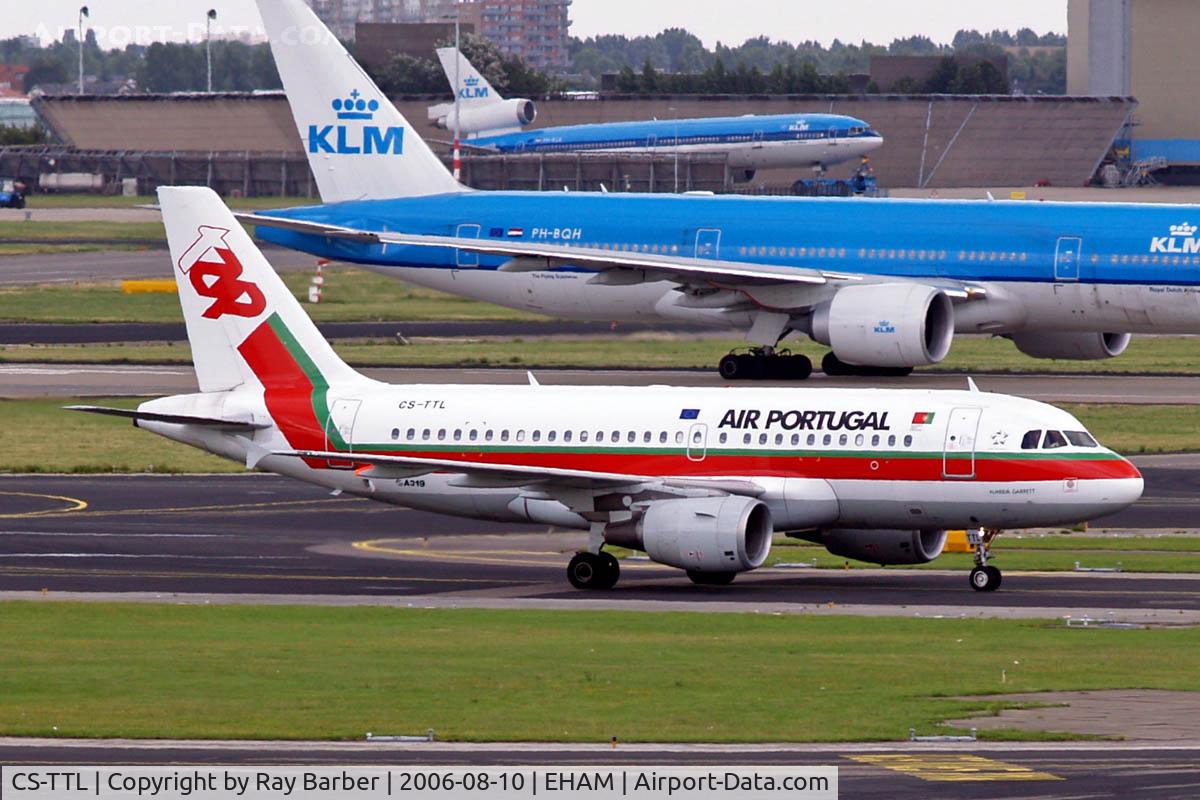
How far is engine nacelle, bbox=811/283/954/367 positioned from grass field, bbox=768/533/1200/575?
56.3 feet

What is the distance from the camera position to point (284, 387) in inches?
1650

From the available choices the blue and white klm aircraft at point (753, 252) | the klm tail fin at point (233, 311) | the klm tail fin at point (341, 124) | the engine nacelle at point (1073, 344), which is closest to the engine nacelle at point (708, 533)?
the klm tail fin at point (233, 311)

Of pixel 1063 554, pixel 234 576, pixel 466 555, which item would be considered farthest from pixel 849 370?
pixel 234 576

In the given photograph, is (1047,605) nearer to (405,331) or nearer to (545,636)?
(545,636)

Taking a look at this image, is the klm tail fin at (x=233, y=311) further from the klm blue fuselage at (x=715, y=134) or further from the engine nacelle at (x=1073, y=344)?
the klm blue fuselage at (x=715, y=134)

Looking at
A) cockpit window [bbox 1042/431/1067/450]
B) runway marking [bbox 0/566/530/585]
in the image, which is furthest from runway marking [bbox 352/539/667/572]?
cockpit window [bbox 1042/431/1067/450]

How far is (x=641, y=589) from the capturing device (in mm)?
38750

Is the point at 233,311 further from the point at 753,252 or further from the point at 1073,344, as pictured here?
the point at 1073,344

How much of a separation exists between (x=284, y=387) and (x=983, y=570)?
525 inches

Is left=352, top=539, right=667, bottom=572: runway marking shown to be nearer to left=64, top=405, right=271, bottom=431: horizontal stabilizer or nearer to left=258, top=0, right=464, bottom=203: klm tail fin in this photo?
left=64, top=405, right=271, bottom=431: horizontal stabilizer

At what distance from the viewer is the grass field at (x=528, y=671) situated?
24.9 meters

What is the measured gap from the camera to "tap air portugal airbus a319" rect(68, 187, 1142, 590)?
37438 millimetres

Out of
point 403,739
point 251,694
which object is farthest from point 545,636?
point 403,739

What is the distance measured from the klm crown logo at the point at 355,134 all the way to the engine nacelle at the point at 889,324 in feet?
53.9
